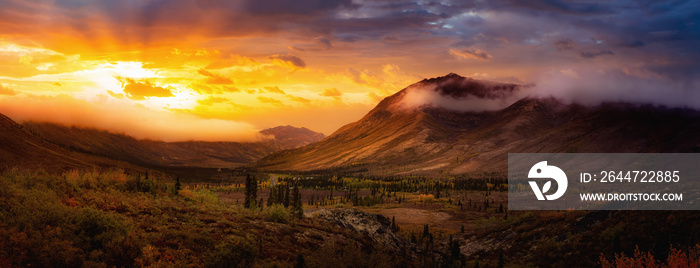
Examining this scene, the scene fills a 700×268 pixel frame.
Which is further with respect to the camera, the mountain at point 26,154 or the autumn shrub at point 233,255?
the mountain at point 26,154

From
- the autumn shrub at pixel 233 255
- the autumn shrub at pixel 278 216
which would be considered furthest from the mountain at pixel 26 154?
the autumn shrub at pixel 233 255

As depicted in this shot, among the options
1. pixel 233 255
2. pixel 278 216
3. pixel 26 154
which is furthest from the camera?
pixel 26 154

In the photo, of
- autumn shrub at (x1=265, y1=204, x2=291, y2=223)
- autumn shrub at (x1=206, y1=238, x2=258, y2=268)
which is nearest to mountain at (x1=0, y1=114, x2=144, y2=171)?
autumn shrub at (x1=265, y1=204, x2=291, y2=223)

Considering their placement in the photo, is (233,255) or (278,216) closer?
(233,255)

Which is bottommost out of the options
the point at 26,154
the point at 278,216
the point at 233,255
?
the point at 233,255

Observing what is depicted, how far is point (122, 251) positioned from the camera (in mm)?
15492

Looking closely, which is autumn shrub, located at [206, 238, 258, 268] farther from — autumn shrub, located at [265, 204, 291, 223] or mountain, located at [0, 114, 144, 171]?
mountain, located at [0, 114, 144, 171]

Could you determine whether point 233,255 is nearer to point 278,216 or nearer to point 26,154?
point 278,216

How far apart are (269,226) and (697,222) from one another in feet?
113

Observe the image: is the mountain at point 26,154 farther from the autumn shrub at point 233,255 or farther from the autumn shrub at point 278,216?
the autumn shrub at point 233,255

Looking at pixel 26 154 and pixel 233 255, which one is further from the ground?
pixel 26 154

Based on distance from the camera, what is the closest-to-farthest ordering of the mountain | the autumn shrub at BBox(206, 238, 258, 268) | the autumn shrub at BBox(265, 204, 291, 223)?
the autumn shrub at BBox(206, 238, 258, 268) → the autumn shrub at BBox(265, 204, 291, 223) → the mountain

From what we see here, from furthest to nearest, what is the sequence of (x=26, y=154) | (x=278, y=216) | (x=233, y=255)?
(x=26, y=154), (x=278, y=216), (x=233, y=255)

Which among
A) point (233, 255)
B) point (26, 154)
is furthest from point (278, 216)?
point (26, 154)
